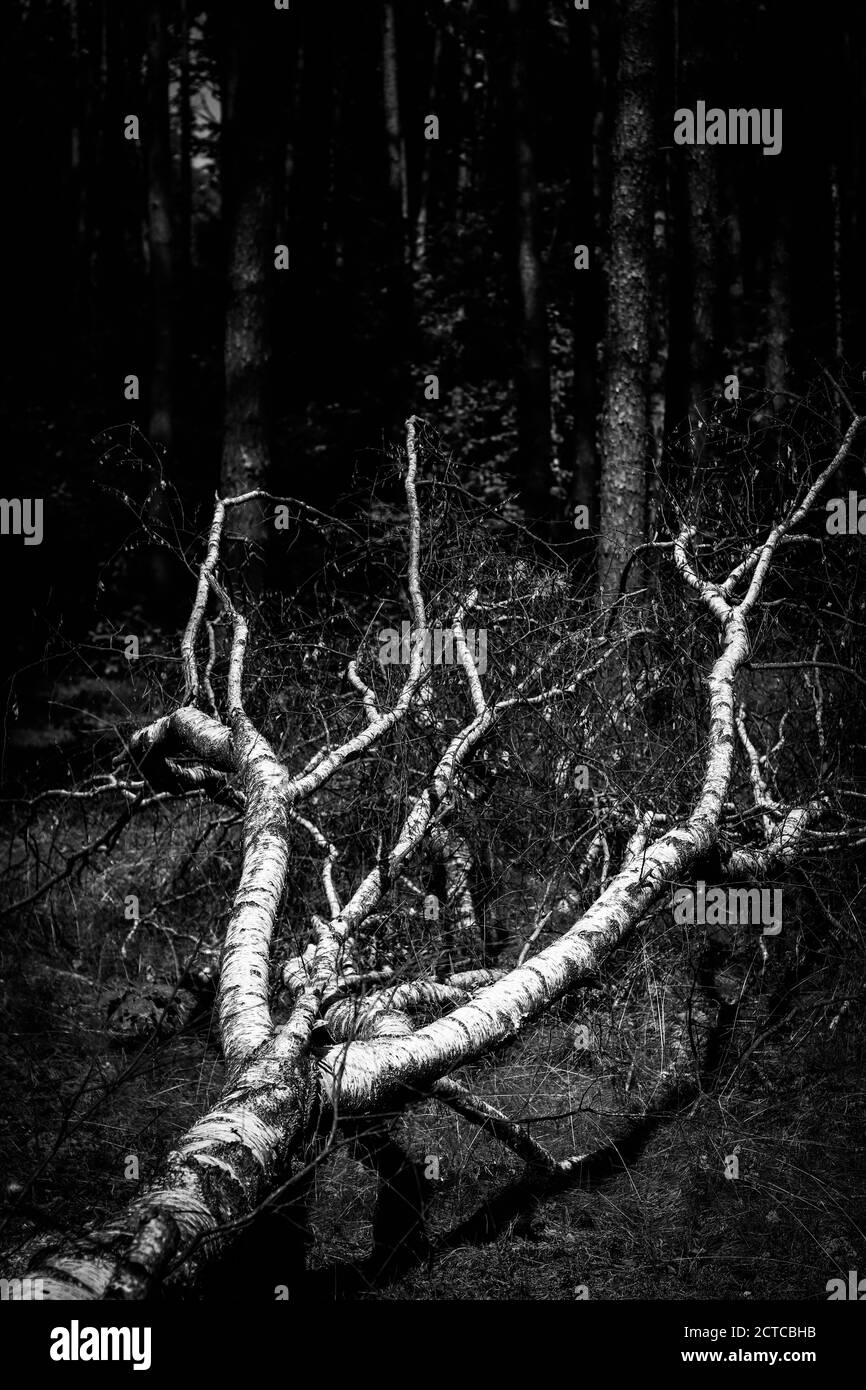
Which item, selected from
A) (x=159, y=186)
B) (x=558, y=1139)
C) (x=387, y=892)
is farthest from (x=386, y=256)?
(x=558, y=1139)

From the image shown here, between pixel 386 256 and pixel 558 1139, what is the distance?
18896mm

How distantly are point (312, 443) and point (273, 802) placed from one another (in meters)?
13.5

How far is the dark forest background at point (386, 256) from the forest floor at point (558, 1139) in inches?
81.5

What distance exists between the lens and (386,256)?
20250 millimetres

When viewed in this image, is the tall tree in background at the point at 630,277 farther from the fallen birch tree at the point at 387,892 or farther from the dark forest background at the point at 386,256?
the fallen birch tree at the point at 387,892

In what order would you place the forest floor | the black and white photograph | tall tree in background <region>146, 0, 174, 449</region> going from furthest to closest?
tall tree in background <region>146, 0, 174, 449</region>, the forest floor, the black and white photograph

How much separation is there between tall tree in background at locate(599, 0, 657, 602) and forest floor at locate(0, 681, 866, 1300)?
337cm

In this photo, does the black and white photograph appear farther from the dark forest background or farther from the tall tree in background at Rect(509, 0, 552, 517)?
the tall tree in background at Rect(509, 0, 552, 517)

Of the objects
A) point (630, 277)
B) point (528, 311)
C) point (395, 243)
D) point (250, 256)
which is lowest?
point (630, 277)

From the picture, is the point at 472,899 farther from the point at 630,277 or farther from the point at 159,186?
the point at 159,186

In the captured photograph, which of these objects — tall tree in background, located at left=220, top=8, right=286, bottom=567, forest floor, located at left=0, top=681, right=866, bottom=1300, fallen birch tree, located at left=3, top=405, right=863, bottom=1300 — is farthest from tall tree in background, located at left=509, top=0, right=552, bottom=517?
forest floor, located at left=0, top=681, right=866, bottom=1300

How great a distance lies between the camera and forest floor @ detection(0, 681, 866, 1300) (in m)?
3.41

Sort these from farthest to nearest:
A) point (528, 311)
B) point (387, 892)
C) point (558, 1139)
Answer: point (528, 311) → point (387, 892) → point (558, 1139)

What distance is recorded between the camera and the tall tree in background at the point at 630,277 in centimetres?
731
